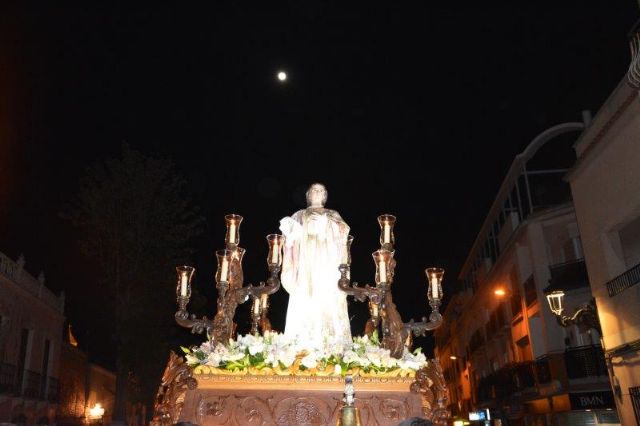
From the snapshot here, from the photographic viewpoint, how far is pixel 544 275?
74.7ft

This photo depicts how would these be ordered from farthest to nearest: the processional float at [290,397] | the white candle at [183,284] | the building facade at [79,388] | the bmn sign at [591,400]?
the building facade at [79,388] → the bmn sign at [591,400] → the white candle at [183,284] → the processional float at [290,397]

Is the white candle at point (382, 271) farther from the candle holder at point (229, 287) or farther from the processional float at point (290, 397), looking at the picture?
the candle holder at point (229, 287)

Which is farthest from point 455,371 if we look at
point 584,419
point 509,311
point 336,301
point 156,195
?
point 336,301

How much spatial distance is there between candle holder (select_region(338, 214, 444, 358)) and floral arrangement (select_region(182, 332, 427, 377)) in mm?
213

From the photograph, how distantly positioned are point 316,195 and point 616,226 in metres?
8.90

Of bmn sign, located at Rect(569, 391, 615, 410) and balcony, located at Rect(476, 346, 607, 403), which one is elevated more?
balcony, located at Rect(476, 346, 607, 403)

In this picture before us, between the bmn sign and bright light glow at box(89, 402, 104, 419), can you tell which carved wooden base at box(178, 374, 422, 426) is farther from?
bright light glow at box(89, 402, 104, 419)

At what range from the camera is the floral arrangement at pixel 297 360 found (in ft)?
22.6

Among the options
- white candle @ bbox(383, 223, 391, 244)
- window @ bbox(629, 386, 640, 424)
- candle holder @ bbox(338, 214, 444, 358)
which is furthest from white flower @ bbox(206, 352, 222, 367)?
window @ bbox(629, 386, 640, 424)

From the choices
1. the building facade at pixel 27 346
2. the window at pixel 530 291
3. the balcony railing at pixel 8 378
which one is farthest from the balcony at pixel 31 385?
the window at pixel 530 291

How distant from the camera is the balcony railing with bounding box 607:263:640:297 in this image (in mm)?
13500

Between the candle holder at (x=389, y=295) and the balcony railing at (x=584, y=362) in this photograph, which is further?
the balcony railing at (x=584, y=362)

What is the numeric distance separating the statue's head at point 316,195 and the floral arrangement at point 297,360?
2.85 metres

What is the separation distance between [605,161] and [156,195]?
15390 mm
